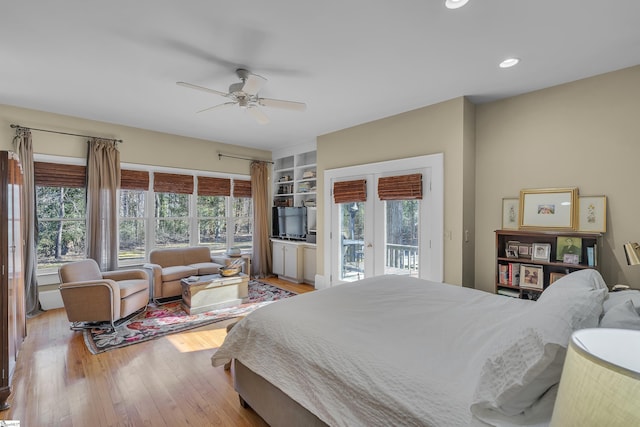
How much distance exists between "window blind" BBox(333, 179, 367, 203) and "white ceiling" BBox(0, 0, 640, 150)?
3.93 ft

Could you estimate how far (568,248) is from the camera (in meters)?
2.95

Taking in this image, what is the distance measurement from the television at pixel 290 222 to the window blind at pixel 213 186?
1.09 metres

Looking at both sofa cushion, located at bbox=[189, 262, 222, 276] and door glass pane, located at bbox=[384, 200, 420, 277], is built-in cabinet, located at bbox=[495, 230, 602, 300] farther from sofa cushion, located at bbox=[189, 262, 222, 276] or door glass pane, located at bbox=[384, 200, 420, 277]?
sofa cushion, located at bbox=[189, 262, 222, 276]

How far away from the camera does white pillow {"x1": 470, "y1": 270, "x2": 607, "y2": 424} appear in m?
0.91

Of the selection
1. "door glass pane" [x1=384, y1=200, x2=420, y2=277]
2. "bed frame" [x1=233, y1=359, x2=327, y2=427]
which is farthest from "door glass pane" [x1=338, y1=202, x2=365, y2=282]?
"bed frame" [x1=233, y1=359, x2=327, y2=427]

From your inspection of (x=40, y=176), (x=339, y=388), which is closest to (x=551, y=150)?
(x=339, y=388)

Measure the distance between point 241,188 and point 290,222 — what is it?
4.17ft

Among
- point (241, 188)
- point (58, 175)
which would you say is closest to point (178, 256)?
point (241, 188)

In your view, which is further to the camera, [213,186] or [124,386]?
[213,186]

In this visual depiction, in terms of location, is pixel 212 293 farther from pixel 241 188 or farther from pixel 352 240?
pixel 241 188

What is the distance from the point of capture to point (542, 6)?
1942mm

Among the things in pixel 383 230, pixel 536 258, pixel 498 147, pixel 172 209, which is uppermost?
pixel 498 147

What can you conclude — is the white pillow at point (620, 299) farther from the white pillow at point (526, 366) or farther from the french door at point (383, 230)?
the french door at point (383, 230)

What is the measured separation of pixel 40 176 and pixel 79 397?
3.41 meters
